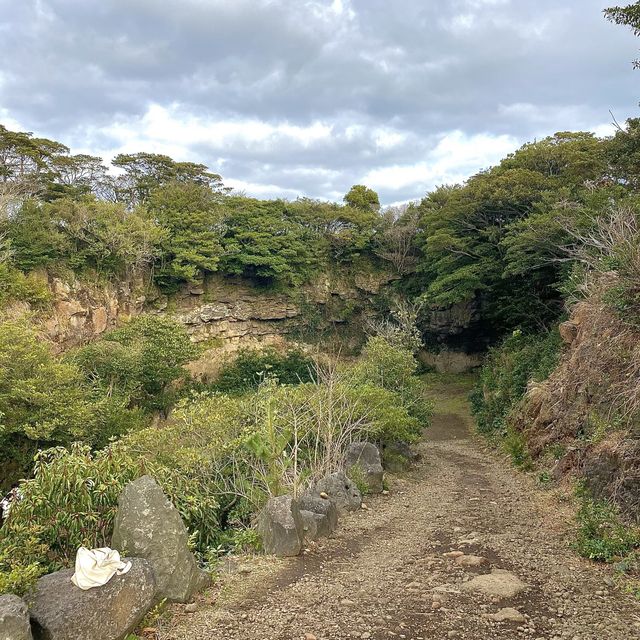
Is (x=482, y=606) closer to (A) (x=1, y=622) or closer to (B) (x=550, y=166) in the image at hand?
(A) (x=1, y=622)

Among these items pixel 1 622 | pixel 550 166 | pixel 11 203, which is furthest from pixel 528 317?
pixel 11 203

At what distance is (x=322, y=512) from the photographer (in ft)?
19.6

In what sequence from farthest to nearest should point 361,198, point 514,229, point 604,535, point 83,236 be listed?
point 361,198 → point 83,236 → point 514,229 → point 604,535

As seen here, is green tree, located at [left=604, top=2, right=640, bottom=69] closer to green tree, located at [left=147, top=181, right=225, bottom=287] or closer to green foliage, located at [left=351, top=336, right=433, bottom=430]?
green foliage, located at [left=351, top=336, right=433, bottom=430]

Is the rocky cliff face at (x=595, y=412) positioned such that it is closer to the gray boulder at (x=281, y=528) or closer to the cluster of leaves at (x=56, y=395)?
the gray boulder at (x=281, y=528)

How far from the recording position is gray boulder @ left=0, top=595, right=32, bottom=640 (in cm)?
284

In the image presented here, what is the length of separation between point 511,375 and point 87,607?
45.9 feet

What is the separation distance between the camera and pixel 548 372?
12.5m

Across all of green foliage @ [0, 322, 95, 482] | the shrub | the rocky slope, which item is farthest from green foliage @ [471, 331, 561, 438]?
the rocky slope

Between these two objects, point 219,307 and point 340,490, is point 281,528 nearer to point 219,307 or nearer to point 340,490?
point 340,490

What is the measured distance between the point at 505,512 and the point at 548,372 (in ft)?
21.6

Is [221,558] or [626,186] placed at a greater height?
[626,186]

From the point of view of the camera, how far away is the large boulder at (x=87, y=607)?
317 cm

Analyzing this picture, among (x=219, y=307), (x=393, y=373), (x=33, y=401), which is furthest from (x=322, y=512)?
(x=219, y=307)
